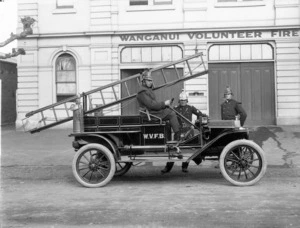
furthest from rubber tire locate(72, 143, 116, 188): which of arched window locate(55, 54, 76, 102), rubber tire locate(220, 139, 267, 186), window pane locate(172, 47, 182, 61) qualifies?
arched window locate(55, 54, 76, 102)

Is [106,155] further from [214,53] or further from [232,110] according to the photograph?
[214,53]

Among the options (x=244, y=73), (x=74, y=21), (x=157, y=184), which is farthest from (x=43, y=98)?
(x=157, y=184)

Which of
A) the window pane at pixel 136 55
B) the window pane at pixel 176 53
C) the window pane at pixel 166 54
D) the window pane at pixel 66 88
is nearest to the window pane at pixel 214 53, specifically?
the window pane at pixel 176 53

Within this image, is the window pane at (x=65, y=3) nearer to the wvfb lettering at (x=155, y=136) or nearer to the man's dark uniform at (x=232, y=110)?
the man's dark uniform at (x=232, y=110)

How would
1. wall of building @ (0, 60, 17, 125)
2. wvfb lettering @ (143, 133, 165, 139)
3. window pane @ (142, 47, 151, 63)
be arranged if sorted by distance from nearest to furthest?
wvfb lettering @ (143, 133, 165, 139)
window pane @ (142, 47, 151, 63)
wall of building @ (0, 60, 17, 125)

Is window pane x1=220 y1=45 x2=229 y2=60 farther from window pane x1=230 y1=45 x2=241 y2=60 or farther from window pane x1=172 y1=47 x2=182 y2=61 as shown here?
window pane x1=172 y1=47 x2=182 y2=61

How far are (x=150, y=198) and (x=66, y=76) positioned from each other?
43.2ft

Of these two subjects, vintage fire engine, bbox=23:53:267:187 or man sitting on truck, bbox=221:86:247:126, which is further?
man sitting on truck, bbox=221:86:247:126

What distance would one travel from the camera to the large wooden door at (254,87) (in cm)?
1775

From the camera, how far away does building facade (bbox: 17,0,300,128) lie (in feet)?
57.3

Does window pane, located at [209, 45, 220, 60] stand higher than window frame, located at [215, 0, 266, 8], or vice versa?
window frame, located at [215, 0, 266, 8]

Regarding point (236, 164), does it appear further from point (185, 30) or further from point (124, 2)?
point (124, 2)

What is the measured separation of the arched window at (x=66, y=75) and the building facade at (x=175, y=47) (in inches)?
1.8

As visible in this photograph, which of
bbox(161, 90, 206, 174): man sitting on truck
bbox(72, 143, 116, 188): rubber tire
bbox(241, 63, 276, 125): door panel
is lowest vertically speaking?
bbox(72, 143, 116, 188): rubber tire
